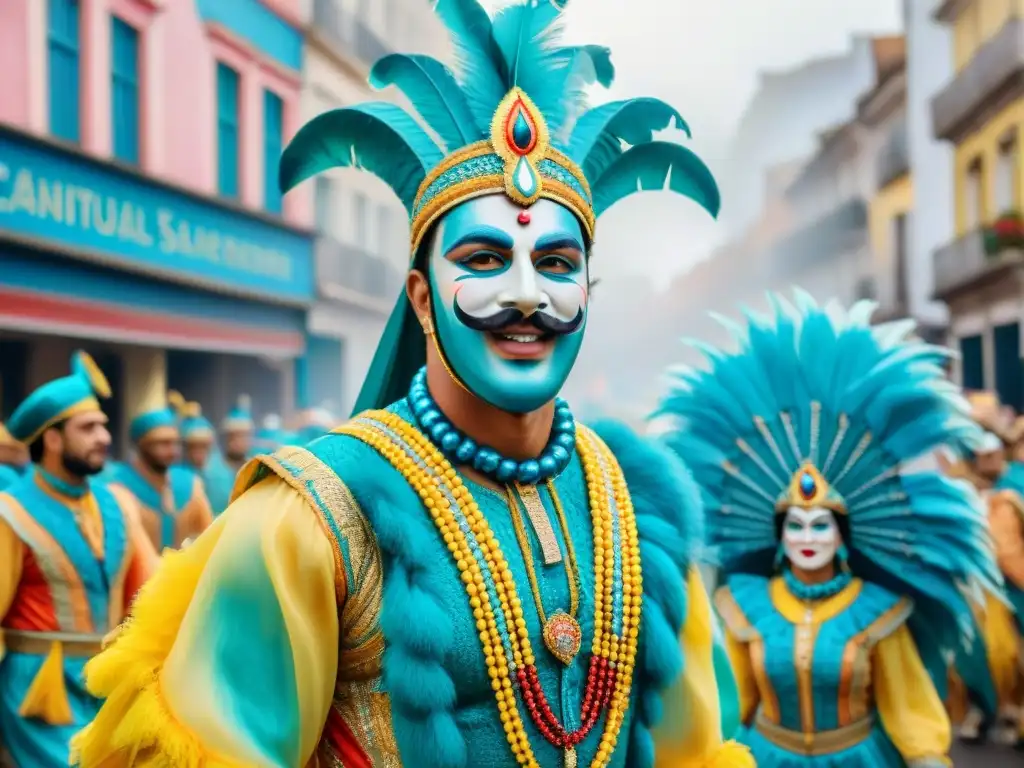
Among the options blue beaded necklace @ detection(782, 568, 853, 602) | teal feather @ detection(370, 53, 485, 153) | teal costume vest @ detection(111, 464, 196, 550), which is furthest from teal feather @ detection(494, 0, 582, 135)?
teal costume vest @ detection(111, 464, 196, 550)

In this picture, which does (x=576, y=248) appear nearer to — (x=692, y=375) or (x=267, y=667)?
(x=267, y=667)

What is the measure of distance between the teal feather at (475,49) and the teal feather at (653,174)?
32 centimetres

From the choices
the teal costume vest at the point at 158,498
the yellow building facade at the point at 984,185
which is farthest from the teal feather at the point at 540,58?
the yellow building facade at the point at 984,185

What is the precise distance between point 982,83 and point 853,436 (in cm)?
1308

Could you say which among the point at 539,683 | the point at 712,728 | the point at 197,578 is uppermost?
the point at 197,578

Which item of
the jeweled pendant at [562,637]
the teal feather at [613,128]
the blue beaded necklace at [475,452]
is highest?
the teal feather at [613,128]

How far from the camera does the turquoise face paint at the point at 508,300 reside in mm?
2205

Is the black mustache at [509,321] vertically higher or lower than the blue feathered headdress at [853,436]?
higher

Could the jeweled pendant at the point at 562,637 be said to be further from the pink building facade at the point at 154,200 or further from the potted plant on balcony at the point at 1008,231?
the potted plant on balcony at the point at 1008,231

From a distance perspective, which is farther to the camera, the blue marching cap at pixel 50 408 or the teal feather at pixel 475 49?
the blue marching cap at pixel 50 408

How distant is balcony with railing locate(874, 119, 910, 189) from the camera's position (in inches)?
751

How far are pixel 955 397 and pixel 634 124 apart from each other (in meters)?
2.31

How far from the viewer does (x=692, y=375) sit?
4.57m

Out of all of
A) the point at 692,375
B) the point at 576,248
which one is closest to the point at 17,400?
the point at 692,375
